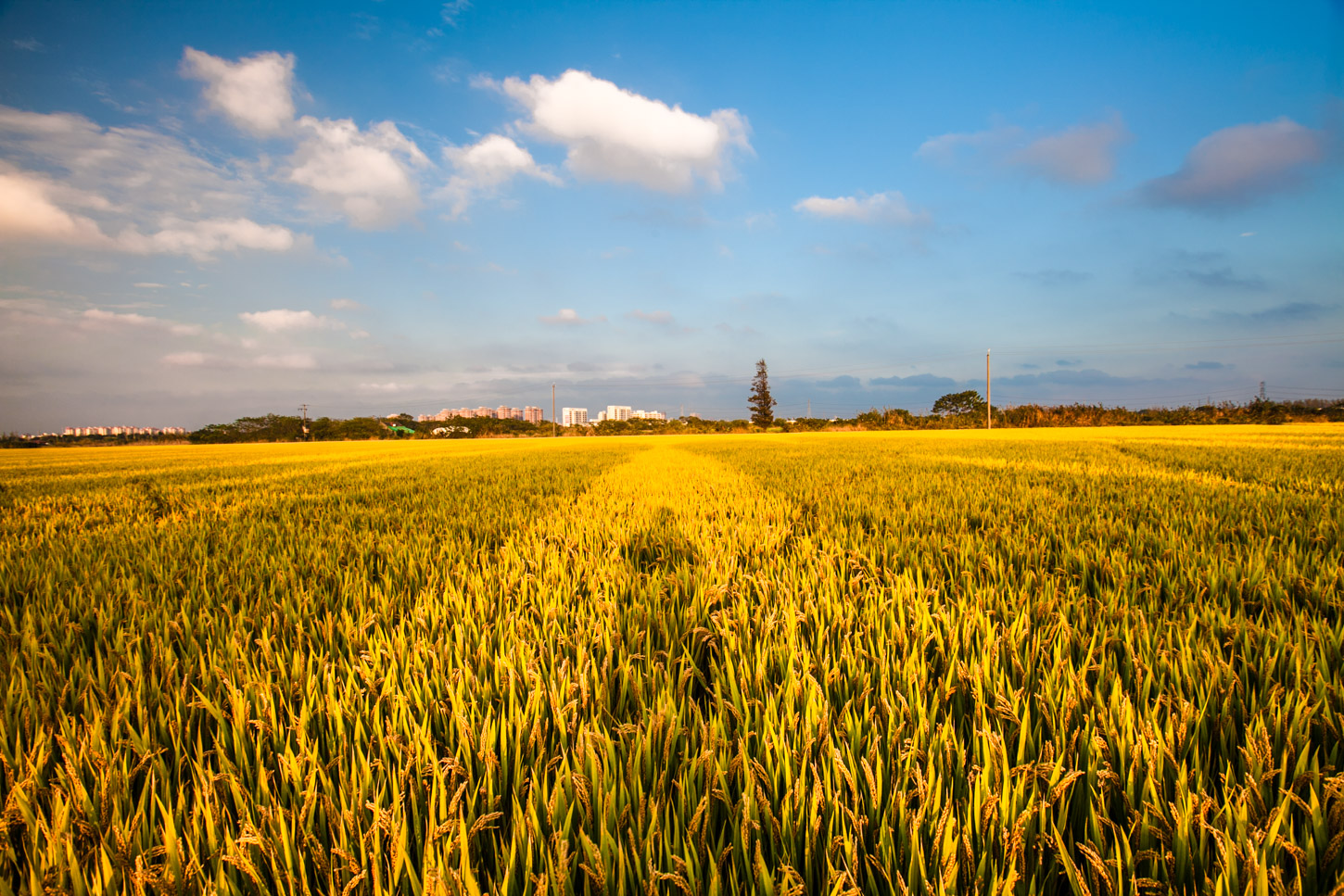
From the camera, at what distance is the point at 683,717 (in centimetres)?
124

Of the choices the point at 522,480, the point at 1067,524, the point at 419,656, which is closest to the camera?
the point at 419,656

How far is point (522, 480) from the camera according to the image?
7359 millimetres

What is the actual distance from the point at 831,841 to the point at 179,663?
200cm

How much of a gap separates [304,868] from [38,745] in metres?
0.79

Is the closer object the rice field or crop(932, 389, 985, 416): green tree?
the rice field

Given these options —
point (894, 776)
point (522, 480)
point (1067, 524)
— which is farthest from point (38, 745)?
point (522, 480)

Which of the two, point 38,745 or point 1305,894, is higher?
point 38,745

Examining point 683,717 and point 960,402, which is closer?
point 683,717

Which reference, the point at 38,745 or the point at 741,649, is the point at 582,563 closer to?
the point at 741,649

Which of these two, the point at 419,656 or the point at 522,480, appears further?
the point at 522,480

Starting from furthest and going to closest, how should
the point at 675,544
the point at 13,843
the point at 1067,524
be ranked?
1. the point at 1067,524
2. the point at 675,544
3. the point at 13,843

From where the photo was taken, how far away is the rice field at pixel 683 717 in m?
0.79

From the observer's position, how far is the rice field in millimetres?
788

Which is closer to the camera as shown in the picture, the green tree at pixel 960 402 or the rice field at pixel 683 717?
the rice field at pixel 683 717
